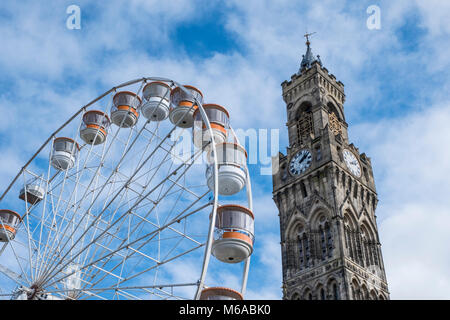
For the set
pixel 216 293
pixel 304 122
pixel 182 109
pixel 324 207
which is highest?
pixel 304 122

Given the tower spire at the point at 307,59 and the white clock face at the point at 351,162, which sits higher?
the tower spire at the point at 307,59

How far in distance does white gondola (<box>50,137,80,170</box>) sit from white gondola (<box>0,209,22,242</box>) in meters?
5.32

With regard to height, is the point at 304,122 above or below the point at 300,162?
above

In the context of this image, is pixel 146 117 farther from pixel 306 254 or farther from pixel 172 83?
pixel 306 254

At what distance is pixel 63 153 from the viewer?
42.7m

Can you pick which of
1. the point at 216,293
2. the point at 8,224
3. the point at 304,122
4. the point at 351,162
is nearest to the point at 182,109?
the point at 8,224

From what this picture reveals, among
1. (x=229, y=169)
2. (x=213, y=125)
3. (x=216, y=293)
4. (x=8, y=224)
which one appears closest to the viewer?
(x=216, y=293)

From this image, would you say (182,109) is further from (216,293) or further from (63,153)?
(216,293)

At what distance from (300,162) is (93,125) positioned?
110 feet

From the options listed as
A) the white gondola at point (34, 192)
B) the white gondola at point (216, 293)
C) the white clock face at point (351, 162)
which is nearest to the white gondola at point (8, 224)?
the white gondola at point (34, 192)

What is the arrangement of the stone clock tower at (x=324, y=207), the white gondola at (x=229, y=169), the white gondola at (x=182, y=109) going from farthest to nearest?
1. the stone clock tower at (x=324, y=207)
2. the white gondola at (x=182, y=109)
3. the white gondola at (x=229, y=169)

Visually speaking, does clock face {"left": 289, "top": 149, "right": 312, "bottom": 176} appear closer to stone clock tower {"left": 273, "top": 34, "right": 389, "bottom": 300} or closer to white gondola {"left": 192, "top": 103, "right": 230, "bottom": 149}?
stone clock tower {"left": 273, "top": 34, "right": 389, "bottom": 300}

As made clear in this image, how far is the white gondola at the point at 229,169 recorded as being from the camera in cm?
3039

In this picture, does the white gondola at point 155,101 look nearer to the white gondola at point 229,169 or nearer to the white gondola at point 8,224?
the white gondola at point 229,169
